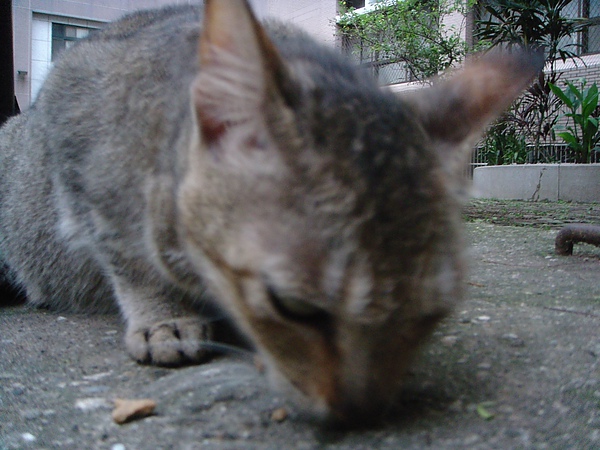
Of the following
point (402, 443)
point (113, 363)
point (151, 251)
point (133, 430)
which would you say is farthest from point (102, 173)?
point (402, 443)

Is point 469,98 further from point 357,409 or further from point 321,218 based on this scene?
point 357,409

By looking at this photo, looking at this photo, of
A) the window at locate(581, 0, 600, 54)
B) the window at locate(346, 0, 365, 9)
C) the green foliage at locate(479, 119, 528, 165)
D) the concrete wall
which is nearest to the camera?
the concrete wall

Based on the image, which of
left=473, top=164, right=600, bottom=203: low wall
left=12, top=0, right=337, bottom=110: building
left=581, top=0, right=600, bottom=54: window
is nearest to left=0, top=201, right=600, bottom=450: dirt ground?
left=12, top=0, right=337, bottom=110: building

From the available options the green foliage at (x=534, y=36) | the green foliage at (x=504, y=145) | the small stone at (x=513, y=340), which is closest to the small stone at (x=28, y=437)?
the small stone at (x=513, y=340)

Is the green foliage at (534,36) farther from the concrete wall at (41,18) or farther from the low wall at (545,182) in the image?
the concrete wall at (41,18)

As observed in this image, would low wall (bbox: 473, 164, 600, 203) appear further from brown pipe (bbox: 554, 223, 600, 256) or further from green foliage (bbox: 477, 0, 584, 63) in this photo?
brown pipe (bbox: 554, 223, 600, 256)

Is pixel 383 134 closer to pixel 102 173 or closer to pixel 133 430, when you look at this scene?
pixel 133 430
